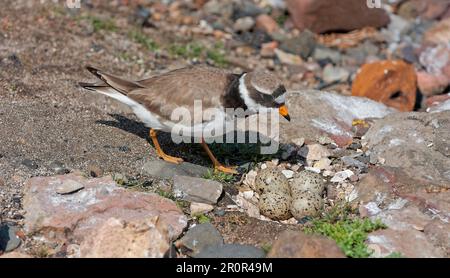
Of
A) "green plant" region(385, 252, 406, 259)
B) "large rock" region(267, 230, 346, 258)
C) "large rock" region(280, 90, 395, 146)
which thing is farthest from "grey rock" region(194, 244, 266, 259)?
"large rock" region(280, 90, 395, 146)

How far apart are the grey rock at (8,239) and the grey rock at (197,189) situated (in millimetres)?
1593

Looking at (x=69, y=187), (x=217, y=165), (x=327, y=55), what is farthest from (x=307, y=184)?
(x=327, y=55)

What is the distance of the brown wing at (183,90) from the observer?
6.97 m

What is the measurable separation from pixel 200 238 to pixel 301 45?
250 inches

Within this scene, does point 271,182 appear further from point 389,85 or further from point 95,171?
point 389,85

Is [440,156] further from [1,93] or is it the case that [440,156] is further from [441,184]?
[1,93]

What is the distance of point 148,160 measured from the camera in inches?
284

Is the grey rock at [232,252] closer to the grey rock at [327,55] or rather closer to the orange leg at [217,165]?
the orange leg at [217,165]

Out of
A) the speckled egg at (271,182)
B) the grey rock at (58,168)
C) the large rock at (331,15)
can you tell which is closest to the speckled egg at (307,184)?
the speckled egg at (271,182)

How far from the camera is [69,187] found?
624 cm

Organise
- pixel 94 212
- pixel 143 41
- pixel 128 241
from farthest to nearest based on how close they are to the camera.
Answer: pixel 143 41 → pixel 94 212 → pixel 128 241

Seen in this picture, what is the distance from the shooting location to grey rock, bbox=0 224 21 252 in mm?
5566
